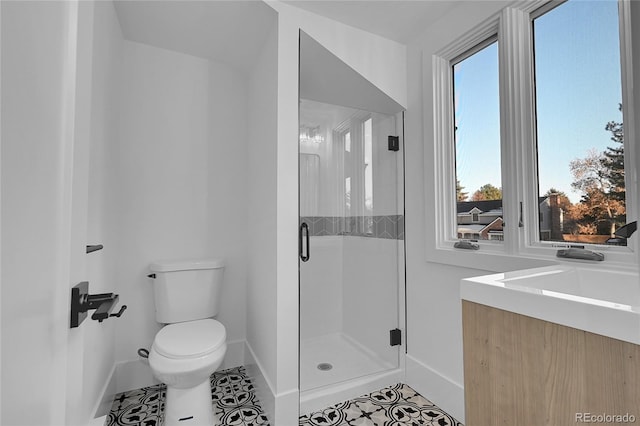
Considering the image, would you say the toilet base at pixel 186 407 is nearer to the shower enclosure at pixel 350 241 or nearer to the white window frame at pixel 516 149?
the shower enclosure at pixel 350 241

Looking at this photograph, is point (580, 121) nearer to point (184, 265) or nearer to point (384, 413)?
point (384, 413)

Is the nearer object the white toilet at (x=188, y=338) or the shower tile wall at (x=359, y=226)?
the white toilet at (x=188, y=338)

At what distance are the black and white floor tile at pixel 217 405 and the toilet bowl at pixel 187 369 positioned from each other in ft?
0.39

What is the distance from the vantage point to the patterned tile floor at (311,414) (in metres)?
1.71

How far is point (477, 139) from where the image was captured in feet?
6.05

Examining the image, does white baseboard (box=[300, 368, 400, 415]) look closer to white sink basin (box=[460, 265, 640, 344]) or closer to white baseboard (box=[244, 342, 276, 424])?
white baseboard (box=[244, 342, 276, 424])

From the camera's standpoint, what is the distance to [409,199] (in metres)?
2.16

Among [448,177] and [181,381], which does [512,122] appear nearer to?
[448,177]

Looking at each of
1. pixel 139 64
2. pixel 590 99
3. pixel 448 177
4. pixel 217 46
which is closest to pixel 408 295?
pixel 448 177

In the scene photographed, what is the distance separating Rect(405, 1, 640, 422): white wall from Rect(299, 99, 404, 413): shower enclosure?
0.11m

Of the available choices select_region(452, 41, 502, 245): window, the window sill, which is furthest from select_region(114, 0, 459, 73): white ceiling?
the window sill

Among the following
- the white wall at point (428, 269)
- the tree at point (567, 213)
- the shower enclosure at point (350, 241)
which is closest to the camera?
the tree at point (567, 213)

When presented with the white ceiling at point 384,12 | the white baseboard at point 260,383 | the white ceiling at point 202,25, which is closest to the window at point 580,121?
the white ceiling at point 384,12

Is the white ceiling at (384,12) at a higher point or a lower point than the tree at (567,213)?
higher
